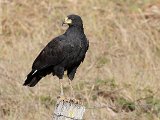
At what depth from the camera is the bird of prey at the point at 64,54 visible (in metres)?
6.65

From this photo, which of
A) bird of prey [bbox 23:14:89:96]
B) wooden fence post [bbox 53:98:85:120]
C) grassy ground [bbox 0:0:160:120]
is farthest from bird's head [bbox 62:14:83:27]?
wooden fence post [bbox 53:98:85:120]

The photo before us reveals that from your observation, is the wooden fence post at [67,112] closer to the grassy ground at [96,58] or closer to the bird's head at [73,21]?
the grassy ground at [96,58]

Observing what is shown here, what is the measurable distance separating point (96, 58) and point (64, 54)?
3397mm

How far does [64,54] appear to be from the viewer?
6.71 meters

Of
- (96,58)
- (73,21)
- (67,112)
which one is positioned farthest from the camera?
(96,58)

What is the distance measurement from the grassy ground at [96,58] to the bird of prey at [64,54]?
1.93 ft

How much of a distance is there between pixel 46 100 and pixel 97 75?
1.31 m

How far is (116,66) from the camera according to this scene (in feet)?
32.9

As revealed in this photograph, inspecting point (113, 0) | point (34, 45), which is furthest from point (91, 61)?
point (113, 0)

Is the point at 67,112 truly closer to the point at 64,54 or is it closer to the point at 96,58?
the point at 64,54

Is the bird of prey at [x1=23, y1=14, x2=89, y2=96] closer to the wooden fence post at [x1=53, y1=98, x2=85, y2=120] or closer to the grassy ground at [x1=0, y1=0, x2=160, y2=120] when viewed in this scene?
the grassy ground at [x1=0, y1=0, x2=160, y2=120]

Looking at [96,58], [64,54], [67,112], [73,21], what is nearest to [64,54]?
[64,54]

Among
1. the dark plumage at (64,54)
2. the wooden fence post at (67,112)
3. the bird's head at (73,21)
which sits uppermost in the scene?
the bird's head at (73,21)

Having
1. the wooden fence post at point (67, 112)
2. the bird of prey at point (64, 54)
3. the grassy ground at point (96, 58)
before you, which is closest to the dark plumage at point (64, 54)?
the bird of prey at point (64, 54)
